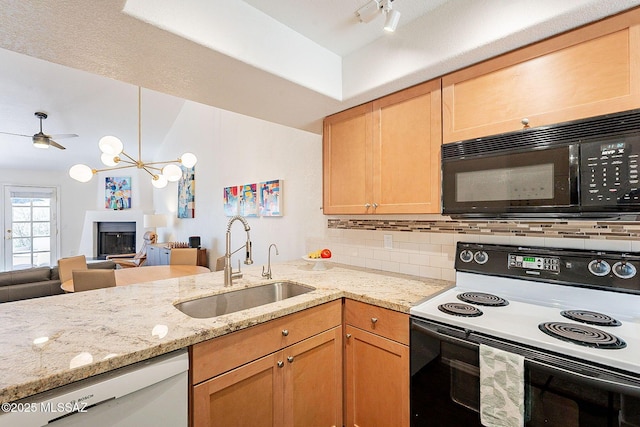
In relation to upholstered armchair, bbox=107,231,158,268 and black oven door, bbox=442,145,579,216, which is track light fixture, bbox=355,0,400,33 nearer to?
black oven door, bbox=442,145,579,216

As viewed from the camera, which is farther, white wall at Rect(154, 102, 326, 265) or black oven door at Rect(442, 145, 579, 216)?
white wall at Rect(154, 102, 326, 265)

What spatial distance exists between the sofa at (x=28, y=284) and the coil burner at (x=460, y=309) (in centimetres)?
394

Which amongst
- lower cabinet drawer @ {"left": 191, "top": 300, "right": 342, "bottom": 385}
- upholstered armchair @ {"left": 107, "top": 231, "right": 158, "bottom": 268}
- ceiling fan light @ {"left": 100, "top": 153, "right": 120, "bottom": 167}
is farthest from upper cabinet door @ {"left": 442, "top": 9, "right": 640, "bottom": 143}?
upholstered armchair @ {"left": 107, "top": 231, "right": 158, "bottom": 268}

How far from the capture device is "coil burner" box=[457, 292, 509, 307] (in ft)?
4.40

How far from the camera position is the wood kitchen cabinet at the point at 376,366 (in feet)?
4.41

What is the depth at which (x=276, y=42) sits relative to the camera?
1.53 meters

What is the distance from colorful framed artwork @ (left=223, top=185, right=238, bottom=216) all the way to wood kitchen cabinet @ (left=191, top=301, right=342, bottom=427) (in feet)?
9.60

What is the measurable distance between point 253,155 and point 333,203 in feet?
6.65

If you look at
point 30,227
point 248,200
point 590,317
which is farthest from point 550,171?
point 30,227

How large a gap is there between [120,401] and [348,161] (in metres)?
1.69

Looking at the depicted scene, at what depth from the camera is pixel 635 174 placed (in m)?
1.00

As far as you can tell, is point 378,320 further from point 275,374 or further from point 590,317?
point 590,317

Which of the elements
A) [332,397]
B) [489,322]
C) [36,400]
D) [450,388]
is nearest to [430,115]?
[489,322]

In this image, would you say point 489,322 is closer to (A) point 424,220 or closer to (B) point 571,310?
(B) point 571,310
